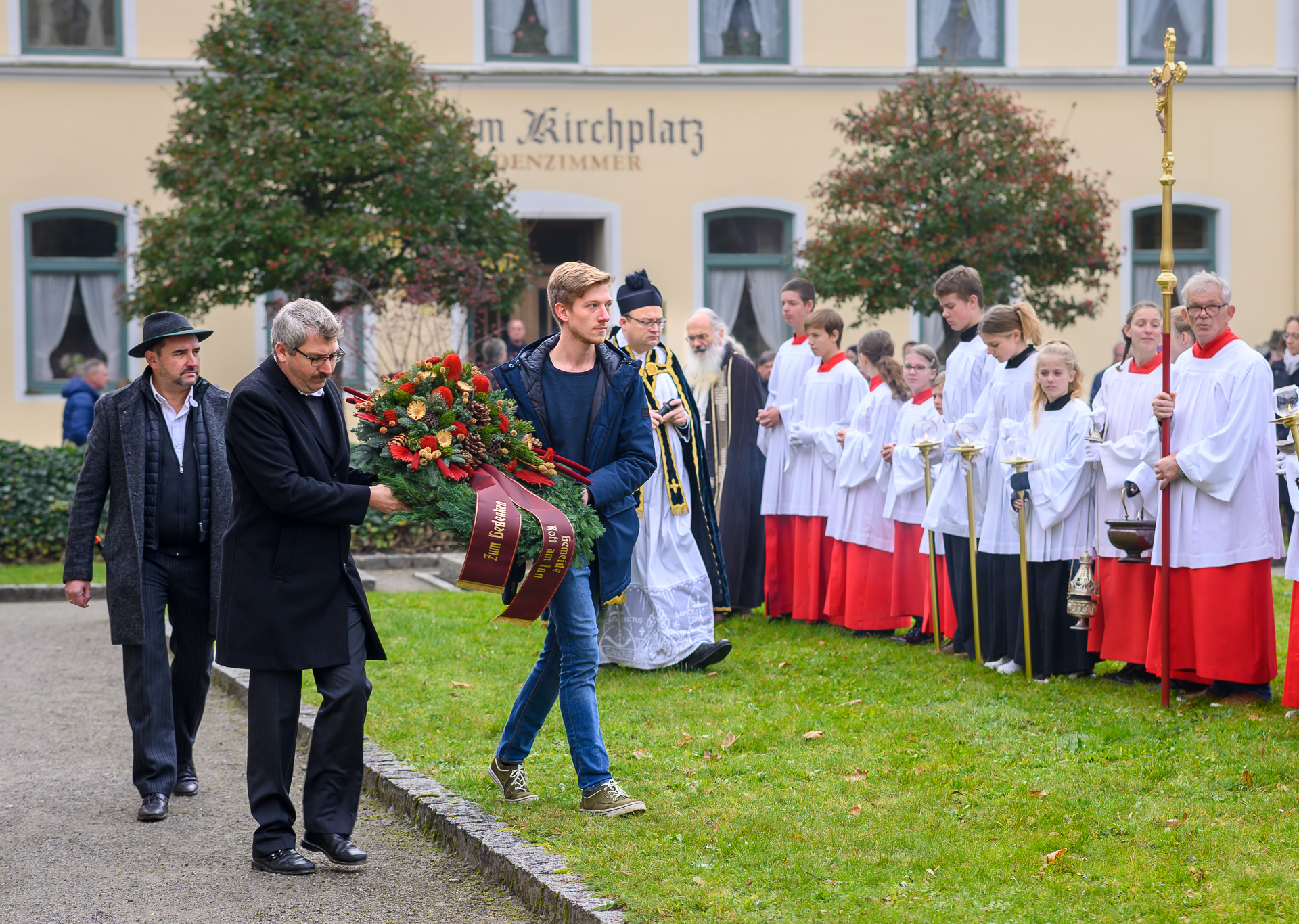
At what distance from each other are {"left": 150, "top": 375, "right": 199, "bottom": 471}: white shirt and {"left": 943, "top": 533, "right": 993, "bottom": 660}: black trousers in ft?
14.7

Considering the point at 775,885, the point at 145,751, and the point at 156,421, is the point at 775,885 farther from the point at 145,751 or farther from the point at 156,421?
the point at 156,421

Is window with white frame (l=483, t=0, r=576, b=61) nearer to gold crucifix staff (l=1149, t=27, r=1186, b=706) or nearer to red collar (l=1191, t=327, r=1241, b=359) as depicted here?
gold crucifix staff (l=1149, t=27, r=1186, b=706)

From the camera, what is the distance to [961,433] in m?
8.66

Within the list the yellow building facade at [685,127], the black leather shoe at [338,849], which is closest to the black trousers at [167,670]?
the black leather shoe at [338,849]

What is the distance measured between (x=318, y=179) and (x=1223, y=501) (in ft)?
34.9

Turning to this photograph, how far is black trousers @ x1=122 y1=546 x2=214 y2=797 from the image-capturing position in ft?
20.3

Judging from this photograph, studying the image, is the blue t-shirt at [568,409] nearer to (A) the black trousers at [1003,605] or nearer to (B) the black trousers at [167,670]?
(B) the black trousers at [167,670]

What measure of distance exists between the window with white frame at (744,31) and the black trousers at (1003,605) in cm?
1265

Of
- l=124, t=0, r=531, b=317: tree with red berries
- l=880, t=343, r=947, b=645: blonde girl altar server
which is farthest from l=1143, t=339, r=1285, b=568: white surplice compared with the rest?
l=124, t=0, r=531, b=317: tree with red berries

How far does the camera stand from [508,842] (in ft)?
17.3

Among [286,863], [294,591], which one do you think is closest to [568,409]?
[294,591]

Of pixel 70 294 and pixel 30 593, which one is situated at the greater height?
pixel 70 294

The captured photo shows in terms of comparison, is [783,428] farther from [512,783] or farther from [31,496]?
[31,496]

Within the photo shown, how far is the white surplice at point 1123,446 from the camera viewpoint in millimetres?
7711
